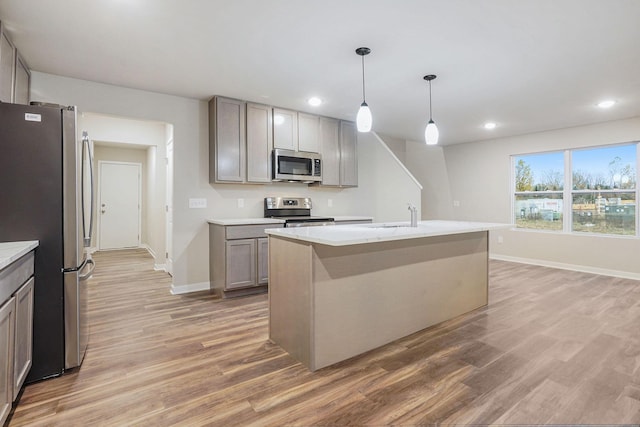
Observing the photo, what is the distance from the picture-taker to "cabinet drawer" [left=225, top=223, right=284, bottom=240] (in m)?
3.71

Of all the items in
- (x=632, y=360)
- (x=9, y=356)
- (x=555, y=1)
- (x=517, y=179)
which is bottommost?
(x=632, y=360)

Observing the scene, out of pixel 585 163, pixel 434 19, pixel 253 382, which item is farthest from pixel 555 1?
pixel 585 163

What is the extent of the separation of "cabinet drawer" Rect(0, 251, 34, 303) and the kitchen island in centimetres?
146

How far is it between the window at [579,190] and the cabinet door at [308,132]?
400cm

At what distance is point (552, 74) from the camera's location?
3.27 metres

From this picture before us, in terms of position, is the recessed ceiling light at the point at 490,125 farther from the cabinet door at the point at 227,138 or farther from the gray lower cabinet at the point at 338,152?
the cabinet door at the point at 227,138

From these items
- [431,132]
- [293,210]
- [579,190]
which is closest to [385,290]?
[431,132]

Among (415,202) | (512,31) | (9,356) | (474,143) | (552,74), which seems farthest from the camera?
(474,143)

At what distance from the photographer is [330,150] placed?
196 inches

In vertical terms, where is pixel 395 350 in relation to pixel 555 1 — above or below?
below

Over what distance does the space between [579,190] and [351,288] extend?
17.0ft

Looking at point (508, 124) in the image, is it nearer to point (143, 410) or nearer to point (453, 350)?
point (453, 350)

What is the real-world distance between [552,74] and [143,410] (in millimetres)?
4324

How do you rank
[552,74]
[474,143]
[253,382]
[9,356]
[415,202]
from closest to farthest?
[9,356]
[253,382]
[552,74]
[415,202]
[474,143]
